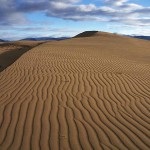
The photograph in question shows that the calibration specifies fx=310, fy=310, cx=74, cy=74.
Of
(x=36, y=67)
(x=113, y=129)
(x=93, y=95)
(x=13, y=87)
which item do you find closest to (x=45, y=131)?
(x=113, y=129)

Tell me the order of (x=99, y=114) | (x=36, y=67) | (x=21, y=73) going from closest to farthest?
(x=99, y=114) < (x=21, y=73) < (x=36, y=67)

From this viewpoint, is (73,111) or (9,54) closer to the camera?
(73,111)

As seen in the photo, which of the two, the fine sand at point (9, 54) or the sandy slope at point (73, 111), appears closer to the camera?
the sandy slope at point (73, 111)

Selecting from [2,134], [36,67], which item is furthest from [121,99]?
[36,67]

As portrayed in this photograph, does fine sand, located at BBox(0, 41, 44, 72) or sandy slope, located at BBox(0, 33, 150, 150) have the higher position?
sandy slope, located at BBox(0, 33, 150, 150)

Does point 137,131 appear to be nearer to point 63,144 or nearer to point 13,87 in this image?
point 63,144

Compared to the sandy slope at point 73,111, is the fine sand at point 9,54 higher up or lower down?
lower down

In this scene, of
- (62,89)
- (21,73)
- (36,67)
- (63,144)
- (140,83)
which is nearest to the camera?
(63,144)

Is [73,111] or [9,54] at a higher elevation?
[73,111]

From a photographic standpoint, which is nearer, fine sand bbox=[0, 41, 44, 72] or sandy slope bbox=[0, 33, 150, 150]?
sandy slope bbox=[0, 33, 150, 150]

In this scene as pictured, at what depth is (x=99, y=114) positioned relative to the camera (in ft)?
22.0

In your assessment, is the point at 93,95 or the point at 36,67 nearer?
the point at 93,95

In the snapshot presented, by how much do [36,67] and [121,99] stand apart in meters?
5.20

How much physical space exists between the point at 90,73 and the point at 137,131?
5708 mm
